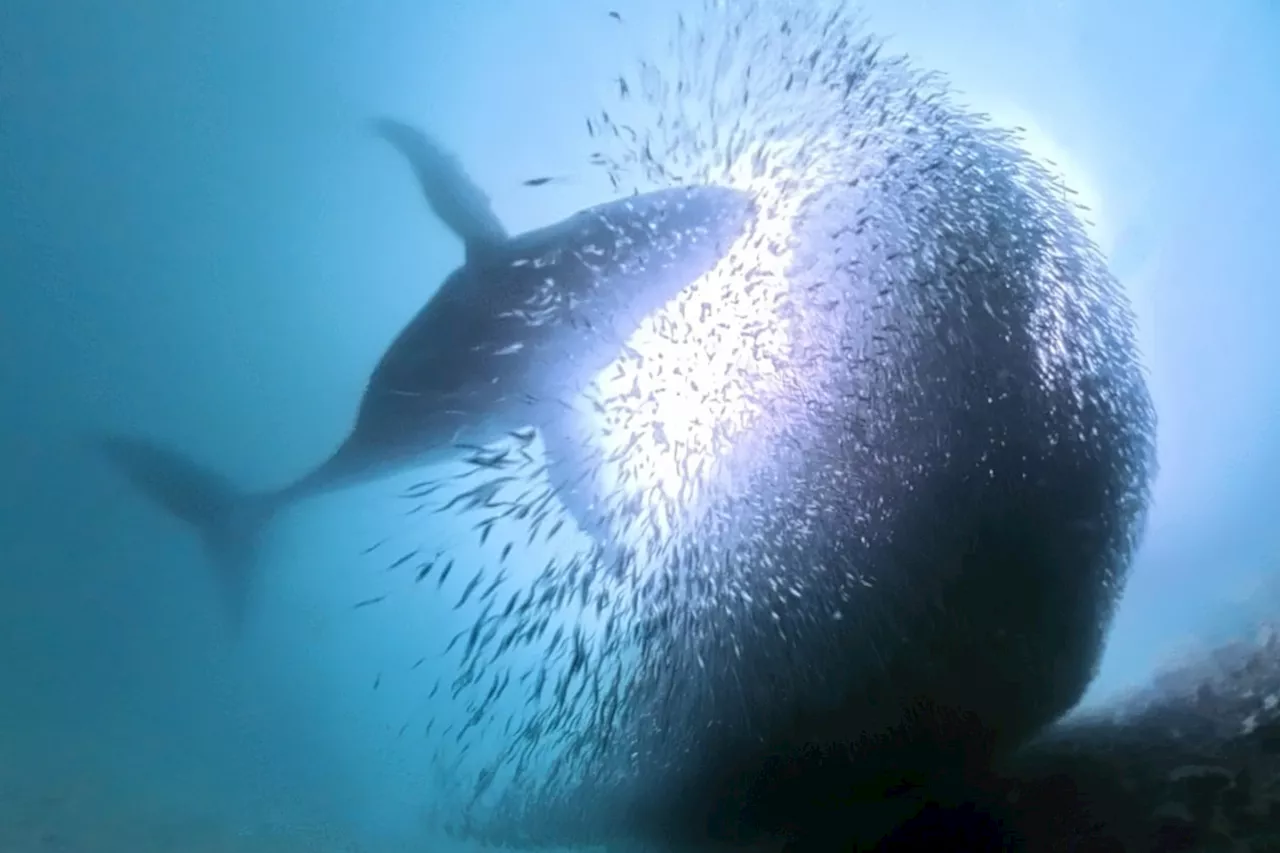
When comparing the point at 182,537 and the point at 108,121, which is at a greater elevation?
the point at 108,121

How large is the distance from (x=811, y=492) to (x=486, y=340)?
0.50 meters

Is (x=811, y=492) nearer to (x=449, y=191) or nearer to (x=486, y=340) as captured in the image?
(x=486, y=340)

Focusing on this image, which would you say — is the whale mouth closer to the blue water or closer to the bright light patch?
the bright light patch

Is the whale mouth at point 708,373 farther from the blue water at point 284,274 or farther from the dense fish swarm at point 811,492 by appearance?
the blue water at point 284,274

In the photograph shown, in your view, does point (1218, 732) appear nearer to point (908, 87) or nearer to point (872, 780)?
point (872, 780)

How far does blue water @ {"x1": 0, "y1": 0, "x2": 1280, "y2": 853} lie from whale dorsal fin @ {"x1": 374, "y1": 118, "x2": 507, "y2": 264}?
0.02 metres

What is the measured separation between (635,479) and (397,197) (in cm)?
47

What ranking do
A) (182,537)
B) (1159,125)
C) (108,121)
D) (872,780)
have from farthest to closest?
(872,780) → (1159,125) → (182,537) → (108,121)

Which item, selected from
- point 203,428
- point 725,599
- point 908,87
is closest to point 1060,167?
point 908,87

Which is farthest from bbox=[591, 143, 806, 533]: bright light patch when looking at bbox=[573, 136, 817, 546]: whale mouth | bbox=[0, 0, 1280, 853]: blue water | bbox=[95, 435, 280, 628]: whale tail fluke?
bbox=[95, 435, 280, 628]: whale tail fluke

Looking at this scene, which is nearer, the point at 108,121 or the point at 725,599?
the point at 108,121

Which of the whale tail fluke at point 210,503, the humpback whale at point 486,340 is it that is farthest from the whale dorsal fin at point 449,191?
the whale tail fluke at point 210,503

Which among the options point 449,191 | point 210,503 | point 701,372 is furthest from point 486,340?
point 210,503

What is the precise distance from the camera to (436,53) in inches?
42.0
